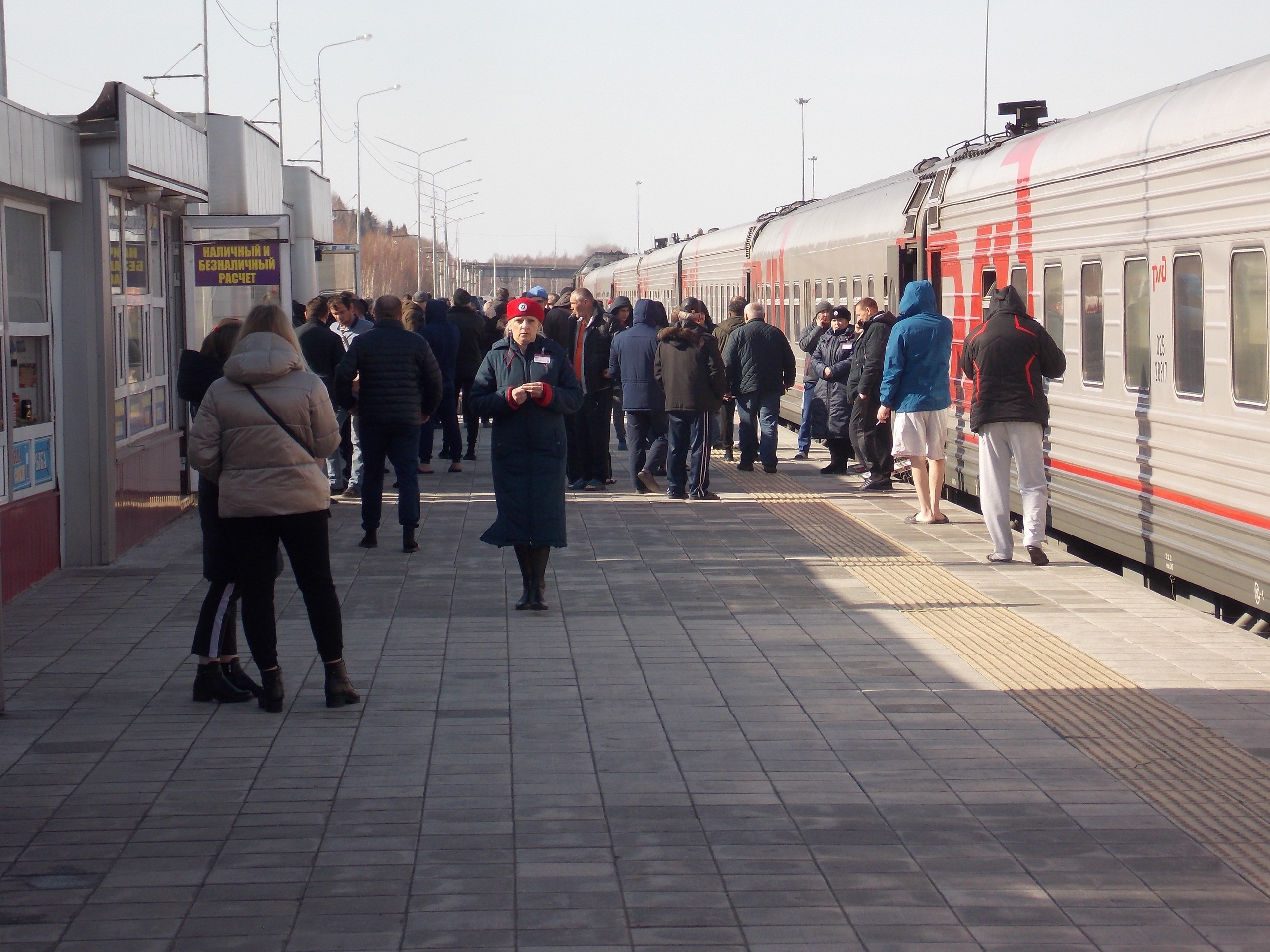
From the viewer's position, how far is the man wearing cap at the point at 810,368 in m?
17.7

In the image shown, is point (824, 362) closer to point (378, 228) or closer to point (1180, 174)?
point (1180, 174)

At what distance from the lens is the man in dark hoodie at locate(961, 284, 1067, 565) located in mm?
10711

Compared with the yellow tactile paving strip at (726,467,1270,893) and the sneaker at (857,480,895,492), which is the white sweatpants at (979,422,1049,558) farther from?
the sneaker at (857,480,895,492)

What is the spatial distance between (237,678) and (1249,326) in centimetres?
530

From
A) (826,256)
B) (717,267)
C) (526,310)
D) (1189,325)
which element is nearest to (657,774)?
(526,310)

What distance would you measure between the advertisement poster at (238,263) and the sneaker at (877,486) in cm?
563

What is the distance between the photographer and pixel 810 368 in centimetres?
1758

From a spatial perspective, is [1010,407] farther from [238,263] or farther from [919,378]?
[238,263]

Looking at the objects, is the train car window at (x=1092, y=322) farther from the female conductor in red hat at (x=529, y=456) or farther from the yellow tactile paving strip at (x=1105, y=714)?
the female conductor in red hat at (x=529, y=456)

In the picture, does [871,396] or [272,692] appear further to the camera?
[871,396]

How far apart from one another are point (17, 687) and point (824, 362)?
10.7 m

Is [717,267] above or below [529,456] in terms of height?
above

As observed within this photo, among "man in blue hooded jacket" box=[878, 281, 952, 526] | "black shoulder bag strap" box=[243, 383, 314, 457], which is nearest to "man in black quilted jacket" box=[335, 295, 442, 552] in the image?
Answer: "man in blue hooded jacket" box=[878, 281, 952, 526]

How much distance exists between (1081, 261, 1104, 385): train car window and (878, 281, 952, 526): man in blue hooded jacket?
1.66 meters
